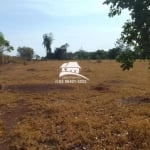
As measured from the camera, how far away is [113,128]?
10586mm

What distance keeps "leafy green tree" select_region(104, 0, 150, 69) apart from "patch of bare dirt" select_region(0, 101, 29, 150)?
409 cm

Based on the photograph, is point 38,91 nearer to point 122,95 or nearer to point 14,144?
point 122,95

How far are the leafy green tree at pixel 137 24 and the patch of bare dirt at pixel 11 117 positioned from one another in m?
4.09

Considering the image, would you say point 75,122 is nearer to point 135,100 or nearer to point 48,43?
point 135,100

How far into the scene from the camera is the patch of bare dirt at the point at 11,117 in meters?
9.88

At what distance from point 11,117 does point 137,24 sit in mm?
7587

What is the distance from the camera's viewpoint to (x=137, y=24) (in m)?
6.87

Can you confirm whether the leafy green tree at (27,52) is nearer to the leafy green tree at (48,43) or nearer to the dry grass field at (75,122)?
the leafy green tree at (48,43)

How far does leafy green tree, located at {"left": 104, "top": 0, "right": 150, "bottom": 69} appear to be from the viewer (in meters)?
6.64

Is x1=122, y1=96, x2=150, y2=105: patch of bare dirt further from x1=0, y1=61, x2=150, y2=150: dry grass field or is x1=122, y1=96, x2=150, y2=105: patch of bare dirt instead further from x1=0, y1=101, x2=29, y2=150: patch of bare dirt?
x1=0, y1=101, x2=29, y2=150: patch of bare dirt

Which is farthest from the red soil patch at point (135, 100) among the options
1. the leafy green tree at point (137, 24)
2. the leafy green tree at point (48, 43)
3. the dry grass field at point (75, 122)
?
the leafy green tree at point (48, 43)

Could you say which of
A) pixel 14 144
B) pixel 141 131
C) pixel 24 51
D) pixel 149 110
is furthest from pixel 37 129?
pixel 24 51

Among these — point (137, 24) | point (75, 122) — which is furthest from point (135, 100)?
point (137, 24)

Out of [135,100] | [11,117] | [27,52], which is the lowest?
[11,117]
